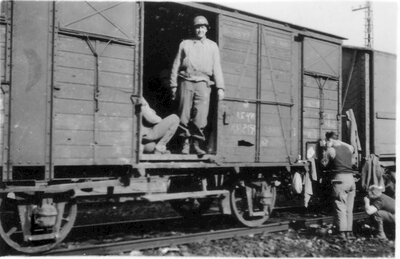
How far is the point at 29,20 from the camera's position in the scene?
5.62m

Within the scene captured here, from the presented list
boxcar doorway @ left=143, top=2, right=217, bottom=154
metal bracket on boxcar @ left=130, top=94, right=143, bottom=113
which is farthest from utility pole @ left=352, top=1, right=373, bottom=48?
metal bracket on boxcar @ left=130, top=94, right=143, bottom=113

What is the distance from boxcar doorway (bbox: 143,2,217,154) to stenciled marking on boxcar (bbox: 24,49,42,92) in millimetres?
2882

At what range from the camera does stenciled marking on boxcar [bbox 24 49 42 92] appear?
5.61m

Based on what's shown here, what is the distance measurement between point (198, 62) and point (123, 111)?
5.47 feet

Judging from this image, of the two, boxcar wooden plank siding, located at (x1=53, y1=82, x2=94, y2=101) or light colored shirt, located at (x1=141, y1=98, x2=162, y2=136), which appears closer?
boxcar wooden plank siding, located at (x1=53, y1=82, x2=94, y2=101)

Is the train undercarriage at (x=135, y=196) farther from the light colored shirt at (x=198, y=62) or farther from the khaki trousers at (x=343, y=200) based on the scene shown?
→ the light colored shirt at (x=198, y=62)

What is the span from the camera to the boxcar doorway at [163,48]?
8.31 metres

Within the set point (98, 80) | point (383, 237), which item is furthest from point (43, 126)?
point (383, 237)

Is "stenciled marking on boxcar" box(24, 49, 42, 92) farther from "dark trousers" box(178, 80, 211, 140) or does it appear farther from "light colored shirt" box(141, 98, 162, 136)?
"dark trousers" box(178, 80, 211, 140)

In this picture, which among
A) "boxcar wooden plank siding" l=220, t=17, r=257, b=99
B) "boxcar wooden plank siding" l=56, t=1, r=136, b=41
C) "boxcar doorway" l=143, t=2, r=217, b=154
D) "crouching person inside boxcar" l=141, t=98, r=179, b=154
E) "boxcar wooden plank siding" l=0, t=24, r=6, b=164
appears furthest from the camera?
"boxcar doorway" l=143, t=2, r=217, b=154

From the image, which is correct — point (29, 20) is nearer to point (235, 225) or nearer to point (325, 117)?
point (235, 225)

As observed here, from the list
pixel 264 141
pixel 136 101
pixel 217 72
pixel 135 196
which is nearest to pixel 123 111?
pixel 136 101

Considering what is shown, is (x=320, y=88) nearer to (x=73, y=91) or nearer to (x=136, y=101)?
(x=136, y=101)

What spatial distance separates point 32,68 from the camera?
564 centimetres
